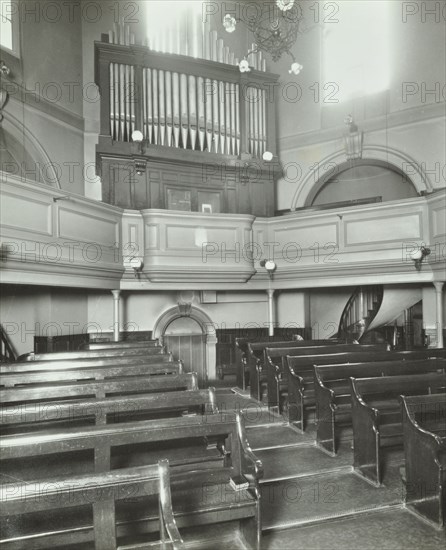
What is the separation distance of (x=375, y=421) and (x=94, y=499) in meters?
2.52

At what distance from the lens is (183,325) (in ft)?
35.6

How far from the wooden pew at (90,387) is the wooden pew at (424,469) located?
5.86 feet

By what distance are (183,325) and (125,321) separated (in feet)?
4.35

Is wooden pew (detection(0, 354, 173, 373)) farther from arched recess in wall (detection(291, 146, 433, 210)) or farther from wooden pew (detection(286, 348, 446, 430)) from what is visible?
arched recess in wall (detection(291, 146, 433, 210))

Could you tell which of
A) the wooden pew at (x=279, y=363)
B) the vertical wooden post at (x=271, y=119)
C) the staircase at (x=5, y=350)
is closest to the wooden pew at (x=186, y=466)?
the wooden pew at (x=279, y=363)

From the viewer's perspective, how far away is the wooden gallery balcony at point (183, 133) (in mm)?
9477

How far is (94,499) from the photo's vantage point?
227 centimetres

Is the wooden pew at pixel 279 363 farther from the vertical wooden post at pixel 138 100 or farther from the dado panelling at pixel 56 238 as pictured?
the vertical wooden post at pixel 138 100

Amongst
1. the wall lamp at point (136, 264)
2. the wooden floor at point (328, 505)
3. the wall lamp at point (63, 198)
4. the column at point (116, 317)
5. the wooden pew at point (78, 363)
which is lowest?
the wooden floor at point (328, 505)

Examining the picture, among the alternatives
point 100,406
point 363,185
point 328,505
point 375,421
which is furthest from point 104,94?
point 328,505

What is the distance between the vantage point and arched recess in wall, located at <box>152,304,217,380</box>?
1051cm

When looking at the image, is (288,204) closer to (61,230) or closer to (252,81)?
(252,81)

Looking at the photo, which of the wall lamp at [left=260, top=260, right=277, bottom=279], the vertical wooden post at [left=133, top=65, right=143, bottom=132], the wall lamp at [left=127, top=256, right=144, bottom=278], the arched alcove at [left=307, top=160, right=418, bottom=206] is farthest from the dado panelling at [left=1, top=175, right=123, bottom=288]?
the arched alcove at [left=307, top=160, right=418, bottom=206]

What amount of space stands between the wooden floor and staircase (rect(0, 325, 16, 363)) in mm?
5035
